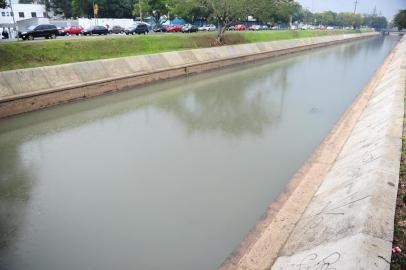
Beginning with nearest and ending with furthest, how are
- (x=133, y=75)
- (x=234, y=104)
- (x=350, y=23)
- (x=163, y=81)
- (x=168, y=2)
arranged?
(x=234, y=104)
(x=133, y=75)
(x=163, y=81)
(x=168, y=2)
(x=350, y=23)

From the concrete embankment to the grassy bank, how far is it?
15358 millimetres

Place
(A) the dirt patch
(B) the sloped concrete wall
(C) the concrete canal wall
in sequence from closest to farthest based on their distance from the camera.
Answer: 1. (B) the sloped concrete wall
2. (C) the concrete canal wall
3. (A) the dirt patch

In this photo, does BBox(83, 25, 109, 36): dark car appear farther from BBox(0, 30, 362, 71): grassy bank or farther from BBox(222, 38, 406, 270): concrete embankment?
BBox(222, 38, 406, 270): concrete embankment

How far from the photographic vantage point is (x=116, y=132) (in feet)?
40.7

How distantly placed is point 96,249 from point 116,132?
681 cm

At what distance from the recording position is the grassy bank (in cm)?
1746

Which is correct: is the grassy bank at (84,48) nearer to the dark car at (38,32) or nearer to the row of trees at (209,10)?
the row of trees at (209,10)

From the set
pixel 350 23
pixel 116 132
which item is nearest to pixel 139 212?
pixel 116 132

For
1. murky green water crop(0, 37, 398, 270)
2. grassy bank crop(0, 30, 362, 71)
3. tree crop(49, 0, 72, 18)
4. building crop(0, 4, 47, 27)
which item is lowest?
murky green water crop(0, 37, 398, 270)

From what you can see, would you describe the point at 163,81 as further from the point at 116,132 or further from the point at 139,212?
the point at 139,212

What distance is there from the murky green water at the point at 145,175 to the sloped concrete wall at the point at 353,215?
1357 mm

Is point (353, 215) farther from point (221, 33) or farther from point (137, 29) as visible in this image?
point (137, 29)

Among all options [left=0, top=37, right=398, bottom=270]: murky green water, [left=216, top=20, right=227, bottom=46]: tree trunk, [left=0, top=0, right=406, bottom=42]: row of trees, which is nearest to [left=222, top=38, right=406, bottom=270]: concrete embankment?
[left=0, top=37, right=398, bottom=270]: murky green water

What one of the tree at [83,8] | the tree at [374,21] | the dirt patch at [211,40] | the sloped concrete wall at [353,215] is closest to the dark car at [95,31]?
the dirt patch at [211,40]
